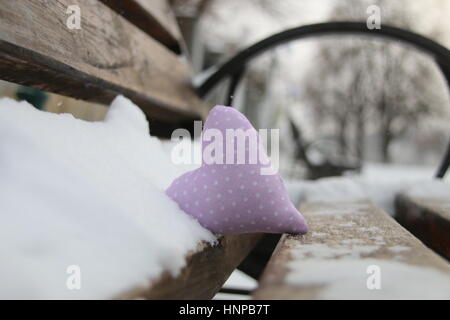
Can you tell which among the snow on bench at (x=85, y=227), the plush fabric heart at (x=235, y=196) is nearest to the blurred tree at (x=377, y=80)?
the plush fabric heart at (x=235, y=196)

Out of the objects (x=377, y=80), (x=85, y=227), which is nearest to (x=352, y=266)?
(x=85, y=227)

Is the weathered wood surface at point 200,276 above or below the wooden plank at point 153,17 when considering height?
below

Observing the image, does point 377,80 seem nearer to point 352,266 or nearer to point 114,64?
point 114,64

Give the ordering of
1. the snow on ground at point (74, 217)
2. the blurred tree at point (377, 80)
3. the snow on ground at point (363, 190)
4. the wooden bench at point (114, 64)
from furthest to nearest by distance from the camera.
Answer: the blurred tree at point (377, 80) → the snow on ground at point (363, 190) → the wooden bench at point (114, 64) → the snow on ground at point (74, 217)

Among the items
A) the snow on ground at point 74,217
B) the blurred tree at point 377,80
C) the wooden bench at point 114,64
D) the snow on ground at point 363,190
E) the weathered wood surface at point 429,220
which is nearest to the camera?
the snow on ground at point 74,217

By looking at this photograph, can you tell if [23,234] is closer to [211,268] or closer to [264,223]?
[211,268]

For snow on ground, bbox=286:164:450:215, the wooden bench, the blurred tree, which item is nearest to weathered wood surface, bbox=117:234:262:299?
the wooden bench

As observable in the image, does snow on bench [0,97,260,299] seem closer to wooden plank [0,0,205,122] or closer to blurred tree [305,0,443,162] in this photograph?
wooden plank [0,0,205,122]

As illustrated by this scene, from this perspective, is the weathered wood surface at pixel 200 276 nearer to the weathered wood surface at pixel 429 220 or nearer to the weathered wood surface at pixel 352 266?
the weathered wood surface at pixel 352 266
